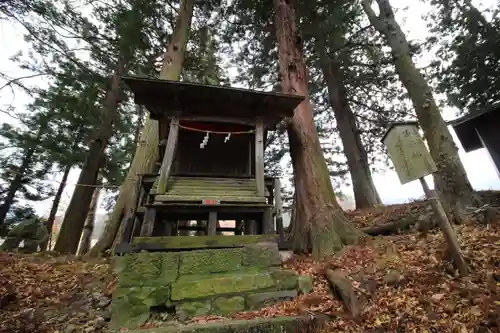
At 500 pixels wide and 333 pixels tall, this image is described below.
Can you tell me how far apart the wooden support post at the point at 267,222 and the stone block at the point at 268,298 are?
119 centimetres

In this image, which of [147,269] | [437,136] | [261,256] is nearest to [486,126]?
[437,136]

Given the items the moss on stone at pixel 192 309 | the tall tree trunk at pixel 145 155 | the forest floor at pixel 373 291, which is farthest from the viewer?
the tall tree trunk at pixel 145 155

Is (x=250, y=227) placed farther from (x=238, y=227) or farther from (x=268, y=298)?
(x=268, y=298)

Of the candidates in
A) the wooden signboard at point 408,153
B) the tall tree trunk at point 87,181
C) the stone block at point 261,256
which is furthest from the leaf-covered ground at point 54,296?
the wooden signboard at point 408,153

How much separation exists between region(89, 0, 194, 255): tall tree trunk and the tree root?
4991mm

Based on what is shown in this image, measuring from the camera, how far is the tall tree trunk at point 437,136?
17.5 ft

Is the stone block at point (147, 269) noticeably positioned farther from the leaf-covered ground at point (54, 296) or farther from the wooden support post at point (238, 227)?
the wooden support post at point (238, 227)

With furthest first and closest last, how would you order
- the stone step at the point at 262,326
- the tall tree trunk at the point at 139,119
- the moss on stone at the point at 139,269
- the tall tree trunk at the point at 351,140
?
the tall tree trunk at the point at 139,119, the tall tree trunk at the point at 351,140, the moss on stone at the point at 139,269, the stone step at the point at 262,326

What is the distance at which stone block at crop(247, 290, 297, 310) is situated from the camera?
3.92 metres

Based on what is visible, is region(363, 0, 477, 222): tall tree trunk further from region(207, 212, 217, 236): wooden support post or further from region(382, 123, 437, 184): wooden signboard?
region(207, 212, 217, 236): wooden support post

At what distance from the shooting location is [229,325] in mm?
3248

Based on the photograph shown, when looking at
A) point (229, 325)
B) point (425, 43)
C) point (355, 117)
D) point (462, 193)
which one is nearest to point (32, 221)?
point (229, 325)

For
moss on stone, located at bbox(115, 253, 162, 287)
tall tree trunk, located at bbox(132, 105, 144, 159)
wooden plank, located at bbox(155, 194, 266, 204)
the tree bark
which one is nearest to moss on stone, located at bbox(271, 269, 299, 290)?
wooden plank, located at bbox(155, 194, 266, 204)

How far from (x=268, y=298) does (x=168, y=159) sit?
3.40 m
